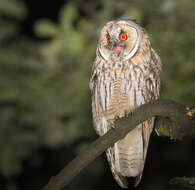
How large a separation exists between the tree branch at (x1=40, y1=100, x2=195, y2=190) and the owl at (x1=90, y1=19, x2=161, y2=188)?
2.70 feet

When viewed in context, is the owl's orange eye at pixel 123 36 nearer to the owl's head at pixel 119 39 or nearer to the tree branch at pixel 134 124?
the owl's head at pixel 119 39

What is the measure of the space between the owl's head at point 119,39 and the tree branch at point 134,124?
2.78 ft

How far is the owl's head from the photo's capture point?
2.68 metres

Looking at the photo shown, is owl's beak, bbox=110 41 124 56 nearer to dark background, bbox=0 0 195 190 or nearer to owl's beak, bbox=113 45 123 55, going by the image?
owl's beak, bbox=113 45 123 55

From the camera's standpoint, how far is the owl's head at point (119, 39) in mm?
2678

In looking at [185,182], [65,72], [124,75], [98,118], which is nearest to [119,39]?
[124,75]

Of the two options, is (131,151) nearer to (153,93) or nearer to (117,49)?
(153,93)

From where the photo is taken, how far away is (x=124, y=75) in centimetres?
276

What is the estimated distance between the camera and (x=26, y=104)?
4.51 metres

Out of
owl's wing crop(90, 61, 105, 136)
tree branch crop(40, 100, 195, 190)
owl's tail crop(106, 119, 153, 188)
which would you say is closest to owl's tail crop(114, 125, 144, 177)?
owl's tail crop(106, 119, 153, 188)

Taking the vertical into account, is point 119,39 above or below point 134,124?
above

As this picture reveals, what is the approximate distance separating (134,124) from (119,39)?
0.92m

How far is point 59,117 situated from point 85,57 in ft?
2.33

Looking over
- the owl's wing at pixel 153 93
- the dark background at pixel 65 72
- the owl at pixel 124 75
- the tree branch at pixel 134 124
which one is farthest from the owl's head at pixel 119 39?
the dark background at pixel 65 72
